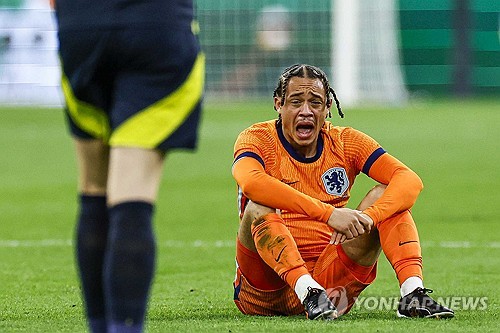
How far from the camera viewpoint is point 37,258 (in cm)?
809

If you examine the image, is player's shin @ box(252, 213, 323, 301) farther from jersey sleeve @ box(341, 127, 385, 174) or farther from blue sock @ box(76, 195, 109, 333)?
blue sock @ box(76, 195, 109, 333)

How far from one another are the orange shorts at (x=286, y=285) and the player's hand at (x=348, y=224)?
9.1 inches

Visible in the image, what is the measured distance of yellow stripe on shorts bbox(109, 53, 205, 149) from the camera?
3781 millimetres

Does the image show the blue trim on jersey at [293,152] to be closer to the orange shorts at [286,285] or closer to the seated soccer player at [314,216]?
the seated soccer player at [314,216]

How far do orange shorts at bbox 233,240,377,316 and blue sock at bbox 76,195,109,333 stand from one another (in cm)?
150

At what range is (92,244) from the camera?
4074 millimetres

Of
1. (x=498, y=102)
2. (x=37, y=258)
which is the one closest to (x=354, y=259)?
(x=37, y=258)

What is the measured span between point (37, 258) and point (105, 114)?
13.9ft

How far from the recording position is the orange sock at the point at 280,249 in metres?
5.29

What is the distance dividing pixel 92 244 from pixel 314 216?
1500 mm
